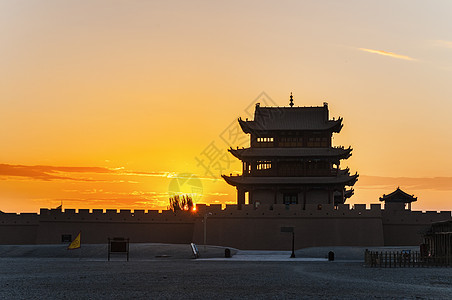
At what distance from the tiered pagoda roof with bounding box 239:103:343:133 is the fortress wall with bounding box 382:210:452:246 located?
434 inches

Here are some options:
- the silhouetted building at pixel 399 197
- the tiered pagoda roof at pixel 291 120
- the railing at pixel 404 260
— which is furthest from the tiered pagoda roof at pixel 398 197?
the railing at pixel 404 260

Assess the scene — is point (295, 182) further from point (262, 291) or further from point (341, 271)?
point (262, 291)

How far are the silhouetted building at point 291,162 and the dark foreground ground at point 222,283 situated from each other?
2607 cm

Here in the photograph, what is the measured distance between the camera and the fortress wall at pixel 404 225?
56156mm

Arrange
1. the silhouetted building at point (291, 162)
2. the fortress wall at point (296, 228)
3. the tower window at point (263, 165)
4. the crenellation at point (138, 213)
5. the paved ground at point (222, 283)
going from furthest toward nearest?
1. the tower window at point (263, 165)
2. the silhouetted building at point (291, 162)
3. the crenellation at point (138, 213)
4. the fortress wall at point (296, 228)
5. the paved ground at point (222, 283)

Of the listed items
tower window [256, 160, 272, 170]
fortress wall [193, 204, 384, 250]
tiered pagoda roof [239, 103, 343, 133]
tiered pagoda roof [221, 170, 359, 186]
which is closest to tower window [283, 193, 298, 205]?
tiered pagoda roof [221, 170, 359, 186]

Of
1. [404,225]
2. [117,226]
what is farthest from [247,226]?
[404,225]

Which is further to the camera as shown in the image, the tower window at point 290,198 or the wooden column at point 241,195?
the wooden column at point 241,195

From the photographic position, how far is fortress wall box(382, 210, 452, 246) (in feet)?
184

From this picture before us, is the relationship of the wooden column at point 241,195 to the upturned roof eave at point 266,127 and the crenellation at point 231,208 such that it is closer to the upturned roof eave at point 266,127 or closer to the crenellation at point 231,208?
the crenellation at point 231,208

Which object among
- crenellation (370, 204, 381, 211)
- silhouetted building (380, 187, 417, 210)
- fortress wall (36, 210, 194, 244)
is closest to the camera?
crenellation (370, 204, 381, 211)

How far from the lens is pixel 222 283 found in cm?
2548

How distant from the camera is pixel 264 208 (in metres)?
56.5

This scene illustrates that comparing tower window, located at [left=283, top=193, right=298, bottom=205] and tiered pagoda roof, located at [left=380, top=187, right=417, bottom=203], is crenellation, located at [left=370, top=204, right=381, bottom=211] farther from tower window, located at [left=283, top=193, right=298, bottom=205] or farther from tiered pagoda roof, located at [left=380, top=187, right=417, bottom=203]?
tiered pagoda roof, located at [left=380, top=187, right=417, bottom=203]
